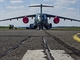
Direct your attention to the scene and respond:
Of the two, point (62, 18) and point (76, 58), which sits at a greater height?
point (76, 58)

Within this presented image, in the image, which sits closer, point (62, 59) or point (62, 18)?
point (62, 59)

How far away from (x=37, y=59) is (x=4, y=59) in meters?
1.09

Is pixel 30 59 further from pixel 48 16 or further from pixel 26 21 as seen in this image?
pixel 48 16

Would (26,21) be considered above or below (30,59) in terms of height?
below

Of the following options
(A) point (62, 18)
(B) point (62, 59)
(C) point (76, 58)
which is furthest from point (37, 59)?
(A) point (62, 18)

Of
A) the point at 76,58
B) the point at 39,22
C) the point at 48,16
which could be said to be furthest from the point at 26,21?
the point at 76,58

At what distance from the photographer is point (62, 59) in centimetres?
749

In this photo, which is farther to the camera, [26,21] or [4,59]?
[26,21]

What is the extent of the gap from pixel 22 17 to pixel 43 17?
5.86 metres

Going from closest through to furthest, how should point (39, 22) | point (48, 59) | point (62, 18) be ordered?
1. point (48, 59)
2. point (39, 22)
3. point (62, 18)

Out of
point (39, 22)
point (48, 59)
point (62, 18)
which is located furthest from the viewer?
point (62, 18)

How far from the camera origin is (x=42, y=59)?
24.5 feet

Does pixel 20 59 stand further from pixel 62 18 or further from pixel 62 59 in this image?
pixel 62 18

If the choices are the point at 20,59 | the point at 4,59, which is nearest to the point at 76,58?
the point at 20,59
